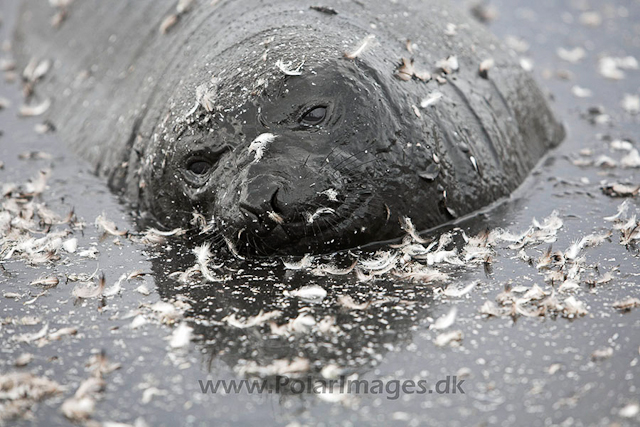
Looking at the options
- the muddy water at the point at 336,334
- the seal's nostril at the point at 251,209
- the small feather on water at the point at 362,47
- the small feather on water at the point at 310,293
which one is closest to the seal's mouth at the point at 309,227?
the seal's nostril at the point at 251,209

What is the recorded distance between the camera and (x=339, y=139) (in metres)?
4.09

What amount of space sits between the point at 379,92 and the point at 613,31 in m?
5.38

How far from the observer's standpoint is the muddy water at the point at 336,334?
3.00 metres

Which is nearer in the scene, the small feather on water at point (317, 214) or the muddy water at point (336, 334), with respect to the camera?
the muddy water at point (336, 334)

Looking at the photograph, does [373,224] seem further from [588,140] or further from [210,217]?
[588,140]

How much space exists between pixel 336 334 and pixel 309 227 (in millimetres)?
728

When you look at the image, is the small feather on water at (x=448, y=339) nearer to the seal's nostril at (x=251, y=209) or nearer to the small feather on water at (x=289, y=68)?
the seal's nostril at (x=251, y=209)

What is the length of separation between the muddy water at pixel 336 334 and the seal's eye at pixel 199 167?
0.39 m

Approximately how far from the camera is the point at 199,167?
4320mm

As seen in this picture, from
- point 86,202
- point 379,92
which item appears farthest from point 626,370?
point 86,202

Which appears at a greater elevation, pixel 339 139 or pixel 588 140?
pixel 588 140

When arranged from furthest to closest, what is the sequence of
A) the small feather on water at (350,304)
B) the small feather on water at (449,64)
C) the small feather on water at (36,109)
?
the small feather on water at (36,109) → the small feather on water at (449,64) → the small feather on water at (350,304)

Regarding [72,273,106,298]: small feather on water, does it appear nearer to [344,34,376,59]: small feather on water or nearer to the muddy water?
the muddy water

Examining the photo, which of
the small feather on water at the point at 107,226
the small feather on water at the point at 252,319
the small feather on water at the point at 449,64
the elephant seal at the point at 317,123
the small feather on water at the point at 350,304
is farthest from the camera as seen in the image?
the small feather on water at the point at 449,64
